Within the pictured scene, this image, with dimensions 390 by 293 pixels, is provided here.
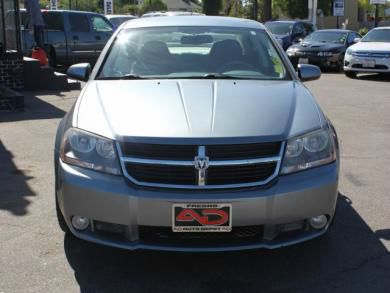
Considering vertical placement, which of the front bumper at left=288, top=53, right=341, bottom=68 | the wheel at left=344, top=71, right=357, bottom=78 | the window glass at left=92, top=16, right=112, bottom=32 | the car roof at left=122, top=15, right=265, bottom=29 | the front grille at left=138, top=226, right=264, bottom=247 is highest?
the car roof at left=122, top=15, right=265, bottom=29

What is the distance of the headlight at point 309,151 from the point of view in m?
3.48

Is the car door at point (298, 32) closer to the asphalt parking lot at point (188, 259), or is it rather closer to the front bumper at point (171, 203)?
the asphalt parking lot at point (188, 259)

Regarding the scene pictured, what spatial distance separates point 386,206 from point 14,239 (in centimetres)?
310

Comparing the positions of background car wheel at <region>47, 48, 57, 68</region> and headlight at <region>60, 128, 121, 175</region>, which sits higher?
headlight at <region>60, 128, 121, 175</region>

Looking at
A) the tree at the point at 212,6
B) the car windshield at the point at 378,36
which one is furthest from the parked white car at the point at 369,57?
the tree at the point at 212,6

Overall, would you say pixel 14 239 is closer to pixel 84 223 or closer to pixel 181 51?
pixel 84 223

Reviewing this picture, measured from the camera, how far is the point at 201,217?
10.9ft

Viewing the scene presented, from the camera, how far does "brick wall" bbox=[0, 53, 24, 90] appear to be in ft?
36.3

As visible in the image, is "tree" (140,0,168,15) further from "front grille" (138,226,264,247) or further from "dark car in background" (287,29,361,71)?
"front grille" (138,226,264,247)

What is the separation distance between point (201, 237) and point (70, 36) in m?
14.3

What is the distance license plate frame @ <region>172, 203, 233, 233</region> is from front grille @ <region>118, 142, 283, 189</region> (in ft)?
0.40

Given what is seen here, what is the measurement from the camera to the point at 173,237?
3430 millimetres

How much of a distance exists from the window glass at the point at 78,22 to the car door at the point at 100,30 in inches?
8.6

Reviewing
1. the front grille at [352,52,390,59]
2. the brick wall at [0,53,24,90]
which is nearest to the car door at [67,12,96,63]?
the brick wall at [0,53,24,90]
